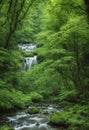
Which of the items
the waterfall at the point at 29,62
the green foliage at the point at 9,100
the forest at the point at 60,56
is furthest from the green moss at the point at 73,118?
the waterfall at the point at 29,62

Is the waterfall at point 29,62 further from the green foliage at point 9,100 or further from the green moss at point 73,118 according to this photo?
the green moss at point 73,118

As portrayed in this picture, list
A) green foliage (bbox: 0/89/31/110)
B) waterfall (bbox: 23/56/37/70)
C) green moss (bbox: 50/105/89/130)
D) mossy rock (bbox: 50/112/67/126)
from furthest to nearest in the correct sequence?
waterfall (bbox: 23/56/37/70) < green foliage (bbox: 0/89/31/110) < mossy rock (bbox: 50/112/67/126) < green moss (bbox: 50/105/89/130)

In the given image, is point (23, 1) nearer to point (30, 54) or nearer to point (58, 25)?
point (58, 25)

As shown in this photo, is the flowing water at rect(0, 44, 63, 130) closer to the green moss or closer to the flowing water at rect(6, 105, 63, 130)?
the flowing water at rect(6, 105, 63, 130)

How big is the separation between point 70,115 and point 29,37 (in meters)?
26.8

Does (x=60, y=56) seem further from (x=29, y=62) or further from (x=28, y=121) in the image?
(x=29, y=62)

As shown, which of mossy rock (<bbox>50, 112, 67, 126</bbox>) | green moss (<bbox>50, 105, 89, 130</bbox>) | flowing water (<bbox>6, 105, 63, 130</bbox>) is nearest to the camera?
green moss (<bbox>50, 105, 89, 130</bbox>)

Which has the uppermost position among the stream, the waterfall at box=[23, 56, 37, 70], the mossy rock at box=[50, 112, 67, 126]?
the mossy rock at box=[50, 112, 67, 126]

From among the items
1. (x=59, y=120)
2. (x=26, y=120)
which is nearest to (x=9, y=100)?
(x=26, y=120)

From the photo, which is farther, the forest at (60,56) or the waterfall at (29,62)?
the waterfall at (29,62)

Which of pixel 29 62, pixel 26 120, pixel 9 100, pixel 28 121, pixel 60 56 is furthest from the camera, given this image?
pixel 29 62

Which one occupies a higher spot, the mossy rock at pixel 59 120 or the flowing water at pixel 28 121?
the mossy rock at pixel 59 120

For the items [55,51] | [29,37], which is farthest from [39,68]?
[29,37]

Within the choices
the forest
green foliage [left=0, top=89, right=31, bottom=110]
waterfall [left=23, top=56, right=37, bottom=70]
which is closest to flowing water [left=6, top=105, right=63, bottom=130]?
the forest
